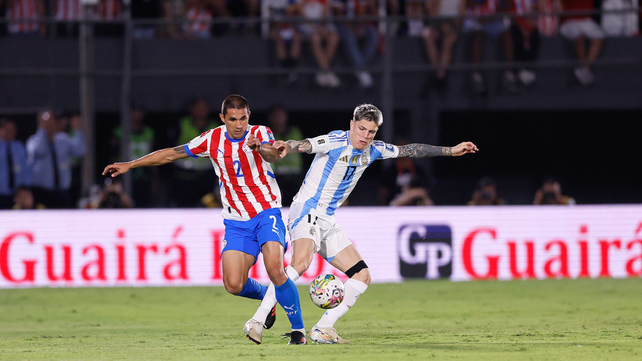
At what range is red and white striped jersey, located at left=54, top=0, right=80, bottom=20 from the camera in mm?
14844

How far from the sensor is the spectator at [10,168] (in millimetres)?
13172

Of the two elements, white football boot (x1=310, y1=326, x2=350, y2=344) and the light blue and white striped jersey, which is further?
the light blue and white striped jersey

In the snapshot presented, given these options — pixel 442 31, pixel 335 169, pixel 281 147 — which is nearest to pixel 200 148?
pixel 281 147

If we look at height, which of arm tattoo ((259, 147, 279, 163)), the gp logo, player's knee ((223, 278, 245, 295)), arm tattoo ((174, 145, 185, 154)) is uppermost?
arm tattoo ((259, 147, 279, 163))

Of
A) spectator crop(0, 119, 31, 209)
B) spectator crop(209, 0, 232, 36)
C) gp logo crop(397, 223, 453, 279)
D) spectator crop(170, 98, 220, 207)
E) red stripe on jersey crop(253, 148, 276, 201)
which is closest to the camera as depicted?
red stripe on jersey crop(253, 148, 276, 201)

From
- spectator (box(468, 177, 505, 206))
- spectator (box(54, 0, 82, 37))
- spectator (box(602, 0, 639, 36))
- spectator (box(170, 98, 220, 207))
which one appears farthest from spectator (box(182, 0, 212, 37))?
spectator (box(602, 0, 639, 36))

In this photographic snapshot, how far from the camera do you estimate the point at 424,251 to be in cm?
1242

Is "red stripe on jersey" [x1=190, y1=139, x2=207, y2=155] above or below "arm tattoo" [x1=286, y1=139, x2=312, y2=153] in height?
below

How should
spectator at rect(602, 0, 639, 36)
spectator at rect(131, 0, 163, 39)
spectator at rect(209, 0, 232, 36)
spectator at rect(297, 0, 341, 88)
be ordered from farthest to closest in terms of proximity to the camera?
spectator at rect(131, 0, 163, 39), spectator at rect(209, 0, 232, 36), spectator at rect(602, 0, 639, 36), spectator at rect(297, 0, 341, 88)

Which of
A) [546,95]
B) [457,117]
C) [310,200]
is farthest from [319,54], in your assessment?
[310,200]

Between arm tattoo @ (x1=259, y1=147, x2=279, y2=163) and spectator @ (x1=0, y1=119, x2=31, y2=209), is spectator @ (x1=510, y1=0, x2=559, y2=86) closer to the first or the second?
spectator @ (x1=0, y1=119, x2=31, y2=209)

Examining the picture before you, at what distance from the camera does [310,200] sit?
7.09 m

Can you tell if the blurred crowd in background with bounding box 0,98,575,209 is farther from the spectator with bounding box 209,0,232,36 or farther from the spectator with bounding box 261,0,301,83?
the spectator with bounding box 209,0,232,36

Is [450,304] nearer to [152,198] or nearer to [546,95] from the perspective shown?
[152,198]
